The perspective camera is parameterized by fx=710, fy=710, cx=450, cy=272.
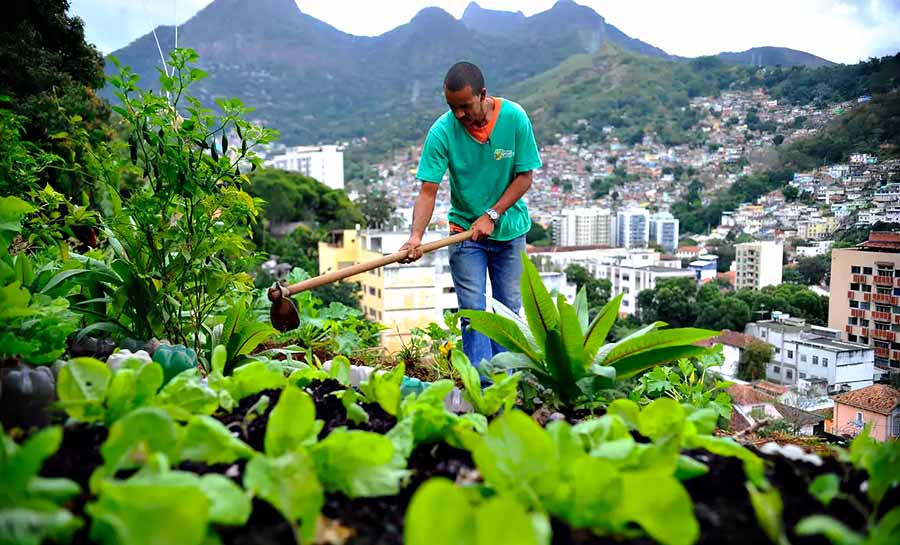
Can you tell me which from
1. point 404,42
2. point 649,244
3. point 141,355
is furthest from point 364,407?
point 404,42

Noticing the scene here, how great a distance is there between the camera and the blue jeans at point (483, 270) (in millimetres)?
2639

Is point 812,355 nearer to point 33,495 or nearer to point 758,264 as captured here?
point 758,264

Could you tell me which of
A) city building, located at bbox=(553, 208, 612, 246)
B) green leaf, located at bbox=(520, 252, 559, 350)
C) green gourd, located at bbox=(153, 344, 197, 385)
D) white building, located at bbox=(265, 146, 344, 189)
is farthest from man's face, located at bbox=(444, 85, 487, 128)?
white building, located at bbox=(265, 146, 344, 189)

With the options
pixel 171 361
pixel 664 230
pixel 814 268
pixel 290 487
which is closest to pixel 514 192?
pixel 171 361

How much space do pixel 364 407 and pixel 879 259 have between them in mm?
2493

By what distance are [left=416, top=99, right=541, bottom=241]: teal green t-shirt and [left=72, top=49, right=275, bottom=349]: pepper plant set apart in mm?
685

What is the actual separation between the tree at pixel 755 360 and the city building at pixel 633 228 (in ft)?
49.8

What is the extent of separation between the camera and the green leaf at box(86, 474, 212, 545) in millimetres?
532

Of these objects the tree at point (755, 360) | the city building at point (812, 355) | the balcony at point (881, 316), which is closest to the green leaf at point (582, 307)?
the balcony at point (881, 316)

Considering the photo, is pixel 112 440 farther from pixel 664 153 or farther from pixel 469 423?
pixel 664 153

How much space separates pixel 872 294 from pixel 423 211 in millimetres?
1948

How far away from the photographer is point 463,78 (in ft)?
7.97

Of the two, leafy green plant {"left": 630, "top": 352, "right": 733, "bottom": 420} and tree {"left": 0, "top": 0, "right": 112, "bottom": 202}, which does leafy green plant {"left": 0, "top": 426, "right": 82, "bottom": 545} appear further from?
tree {"left": 0, "top": 0, "right": 112, "bottom": 202}

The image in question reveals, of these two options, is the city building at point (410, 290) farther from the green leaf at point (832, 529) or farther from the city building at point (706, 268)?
the green leaf at point (832, 529)
